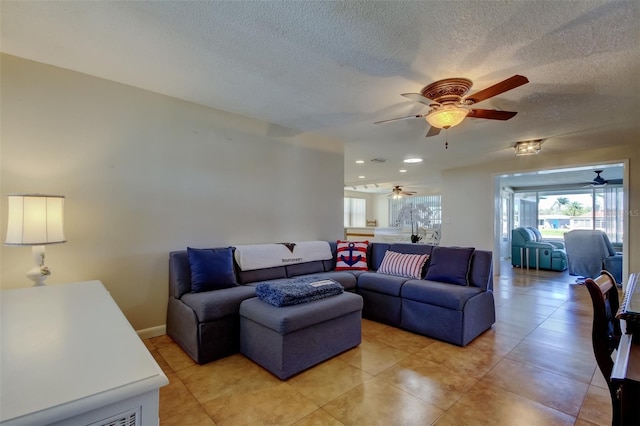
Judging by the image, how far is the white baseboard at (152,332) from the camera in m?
2.84

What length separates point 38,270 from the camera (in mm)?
2125

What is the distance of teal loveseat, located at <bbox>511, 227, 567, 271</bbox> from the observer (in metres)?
6.95

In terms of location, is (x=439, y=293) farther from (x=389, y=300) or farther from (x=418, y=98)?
(x=418, y=98)

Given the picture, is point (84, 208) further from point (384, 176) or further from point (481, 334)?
point (384, 176)

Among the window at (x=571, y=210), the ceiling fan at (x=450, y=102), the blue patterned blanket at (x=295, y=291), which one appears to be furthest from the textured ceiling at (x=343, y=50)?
the window at (x=571, y=210)

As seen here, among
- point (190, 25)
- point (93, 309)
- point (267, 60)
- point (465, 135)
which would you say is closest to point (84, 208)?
point (93, 309)

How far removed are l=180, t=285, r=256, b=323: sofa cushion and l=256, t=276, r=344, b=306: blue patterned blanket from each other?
0.20 m

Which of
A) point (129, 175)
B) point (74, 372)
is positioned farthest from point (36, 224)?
point (74, 372)

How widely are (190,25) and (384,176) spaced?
6519 millimetres

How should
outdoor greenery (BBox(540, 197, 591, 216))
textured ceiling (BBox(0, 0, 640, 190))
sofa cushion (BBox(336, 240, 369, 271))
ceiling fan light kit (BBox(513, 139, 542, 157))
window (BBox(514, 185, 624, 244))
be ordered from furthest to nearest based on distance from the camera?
outdoor greenery (BBox(540, 197, 591, 216))
window (BBox(514, 185, 624, 244))
ceiling fan light kit (BBox(513, 139, 542, 157))
sofa cushion (BBox(336, 240, 369, 271))
textured ceiling (BBox(0, 0, 640, 190))

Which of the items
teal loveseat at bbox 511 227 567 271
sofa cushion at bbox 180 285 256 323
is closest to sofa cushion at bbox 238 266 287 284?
sofa cushion at bbox 180 285 256 323

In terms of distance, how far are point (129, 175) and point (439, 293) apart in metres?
3.17

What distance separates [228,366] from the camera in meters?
2.39

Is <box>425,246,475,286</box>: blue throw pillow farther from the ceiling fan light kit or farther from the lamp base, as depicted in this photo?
the lamp base
